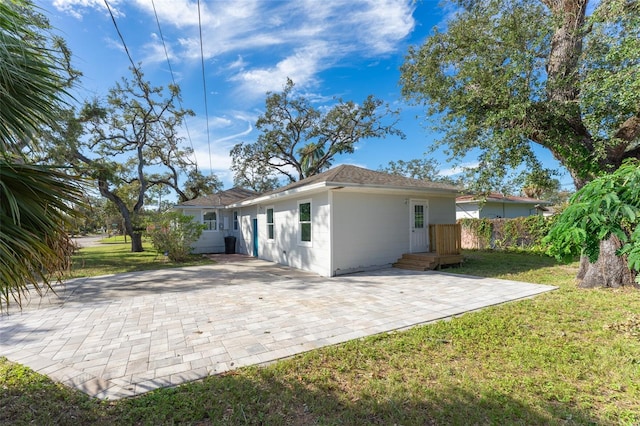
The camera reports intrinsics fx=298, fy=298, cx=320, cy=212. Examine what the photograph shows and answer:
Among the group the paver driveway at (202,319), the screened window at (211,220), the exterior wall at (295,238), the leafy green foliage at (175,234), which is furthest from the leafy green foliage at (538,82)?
the screened window at (211,220)

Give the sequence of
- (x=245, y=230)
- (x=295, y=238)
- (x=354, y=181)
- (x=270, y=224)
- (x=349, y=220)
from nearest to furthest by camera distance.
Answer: (x=349, y=220)
(x=354, y=181)
(x=295, y=238)
(x=270, y=224)
(x=245, y=230)

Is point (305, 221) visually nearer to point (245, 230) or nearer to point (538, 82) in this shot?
point (245, 230)

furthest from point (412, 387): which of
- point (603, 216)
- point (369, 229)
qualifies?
point (369, 229)

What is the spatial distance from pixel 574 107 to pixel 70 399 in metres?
9.14

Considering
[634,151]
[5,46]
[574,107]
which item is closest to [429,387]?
[5,46]

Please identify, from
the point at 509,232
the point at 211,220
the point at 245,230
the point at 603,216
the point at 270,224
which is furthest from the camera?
the point at 211,220

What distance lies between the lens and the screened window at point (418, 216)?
10719 mm

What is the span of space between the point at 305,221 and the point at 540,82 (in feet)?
23.1

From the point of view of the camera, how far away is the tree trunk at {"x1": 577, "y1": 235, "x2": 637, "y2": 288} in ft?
22.1

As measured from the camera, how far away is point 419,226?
10.8 metres

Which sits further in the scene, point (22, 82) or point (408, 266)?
point (408, 266)

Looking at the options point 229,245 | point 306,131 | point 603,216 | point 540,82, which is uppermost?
point 306,131

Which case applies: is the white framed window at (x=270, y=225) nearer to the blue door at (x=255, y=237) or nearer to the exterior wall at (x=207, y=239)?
the blue door at (x=255, y=237)

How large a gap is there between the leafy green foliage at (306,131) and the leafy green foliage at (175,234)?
11.8 m
